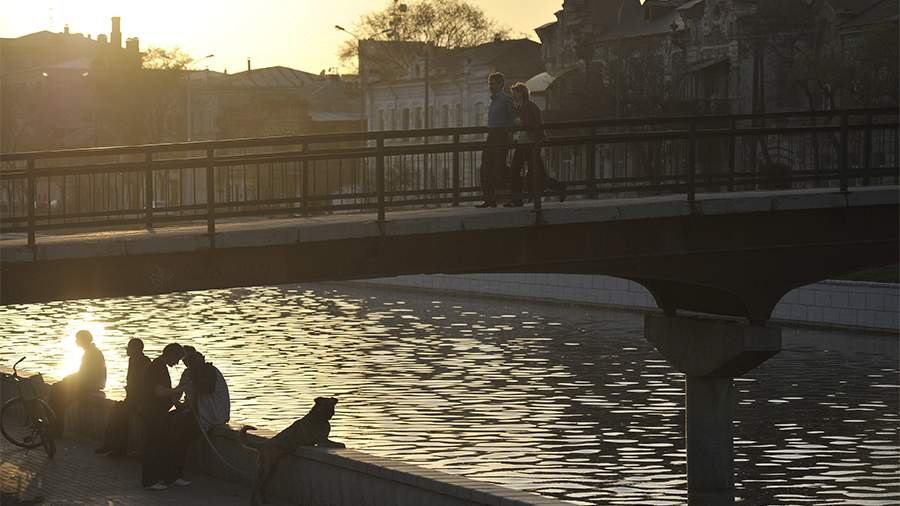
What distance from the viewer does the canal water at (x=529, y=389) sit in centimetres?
2669

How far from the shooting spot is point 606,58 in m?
107

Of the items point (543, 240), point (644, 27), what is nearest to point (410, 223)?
point (543, 240)

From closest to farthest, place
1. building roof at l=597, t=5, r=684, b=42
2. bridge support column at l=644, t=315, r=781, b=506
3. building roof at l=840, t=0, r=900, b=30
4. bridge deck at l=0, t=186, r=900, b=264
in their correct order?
bridge deck at l=0, t=186, r=900, b=264
bridge support column at l=644, t=315, r=781, b=506
building roof at l=840, t=0, r=900, b=30
building roof at l=597, t=5, r=684, b=42

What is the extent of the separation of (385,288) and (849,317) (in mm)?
25495

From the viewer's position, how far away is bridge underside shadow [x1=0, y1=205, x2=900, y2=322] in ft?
64.0

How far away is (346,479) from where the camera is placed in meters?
18.2

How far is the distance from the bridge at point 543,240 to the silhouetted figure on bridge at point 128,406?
1.47 m

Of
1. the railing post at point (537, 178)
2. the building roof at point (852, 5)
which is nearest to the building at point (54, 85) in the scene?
the building roof at point (852, 5)

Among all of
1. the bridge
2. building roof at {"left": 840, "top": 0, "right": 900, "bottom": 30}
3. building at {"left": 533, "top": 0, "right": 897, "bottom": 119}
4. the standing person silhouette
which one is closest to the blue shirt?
the bridge

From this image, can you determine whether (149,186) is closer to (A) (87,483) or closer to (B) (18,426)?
(A) (87,483)

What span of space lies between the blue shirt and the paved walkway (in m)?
5.64

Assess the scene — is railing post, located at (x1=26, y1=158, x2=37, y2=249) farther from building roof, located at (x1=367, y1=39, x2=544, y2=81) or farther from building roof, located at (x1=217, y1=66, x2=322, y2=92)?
building roof, located at (x1=217, y1=66, x2=322, y2=92)

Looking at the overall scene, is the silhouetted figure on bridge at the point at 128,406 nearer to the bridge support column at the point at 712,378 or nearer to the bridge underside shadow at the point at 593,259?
the bridge underside shadow at the point at 593,259

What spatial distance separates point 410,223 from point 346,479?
3613mm
